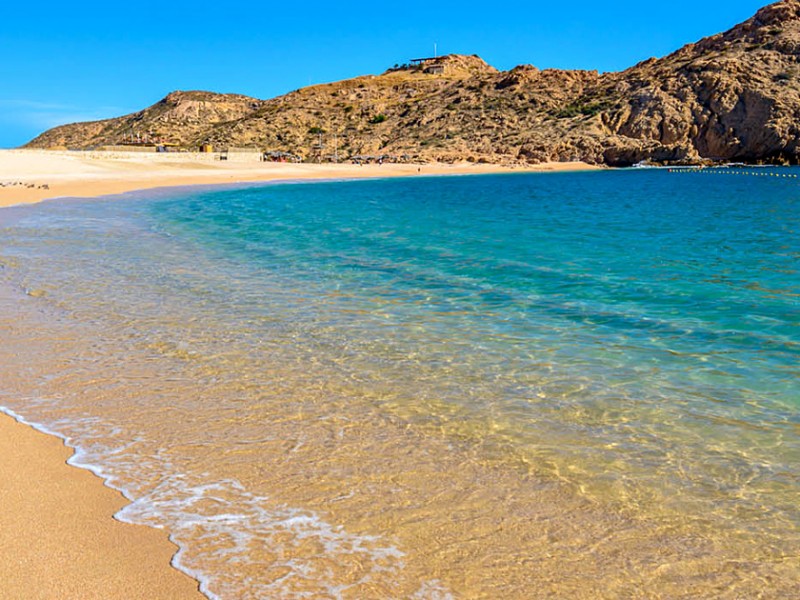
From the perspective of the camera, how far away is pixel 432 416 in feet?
17.7

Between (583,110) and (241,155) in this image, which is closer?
(241,155)

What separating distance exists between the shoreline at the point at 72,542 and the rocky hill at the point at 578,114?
289ft

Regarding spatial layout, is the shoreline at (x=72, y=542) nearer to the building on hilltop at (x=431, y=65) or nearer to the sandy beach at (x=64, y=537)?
the sandy beach at (x=64, y=537)

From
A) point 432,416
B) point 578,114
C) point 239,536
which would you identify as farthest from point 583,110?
point 239,536

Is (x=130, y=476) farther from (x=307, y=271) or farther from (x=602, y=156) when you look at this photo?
(x=602, y=156)

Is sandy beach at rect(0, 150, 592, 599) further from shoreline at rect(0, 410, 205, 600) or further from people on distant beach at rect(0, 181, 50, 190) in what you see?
people on distant beach at rect(0, 181, 50, 190)

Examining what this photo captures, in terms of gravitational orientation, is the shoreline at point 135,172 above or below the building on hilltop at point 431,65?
below

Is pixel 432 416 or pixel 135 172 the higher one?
pixel 135 172

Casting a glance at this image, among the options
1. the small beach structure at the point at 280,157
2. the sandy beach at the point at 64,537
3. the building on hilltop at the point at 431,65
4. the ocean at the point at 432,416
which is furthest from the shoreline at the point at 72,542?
the building on hilltop at the point at 431,65

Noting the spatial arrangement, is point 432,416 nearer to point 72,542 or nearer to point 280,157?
→ point 72,542

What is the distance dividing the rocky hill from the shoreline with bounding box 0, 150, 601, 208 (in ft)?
37.4

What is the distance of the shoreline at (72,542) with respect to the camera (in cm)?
305

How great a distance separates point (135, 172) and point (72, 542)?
181ft

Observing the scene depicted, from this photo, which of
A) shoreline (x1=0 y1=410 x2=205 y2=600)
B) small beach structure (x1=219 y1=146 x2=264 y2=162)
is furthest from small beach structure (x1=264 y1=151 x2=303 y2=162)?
shoreline (x1=0 y1=410 x2=205 y2=600)
